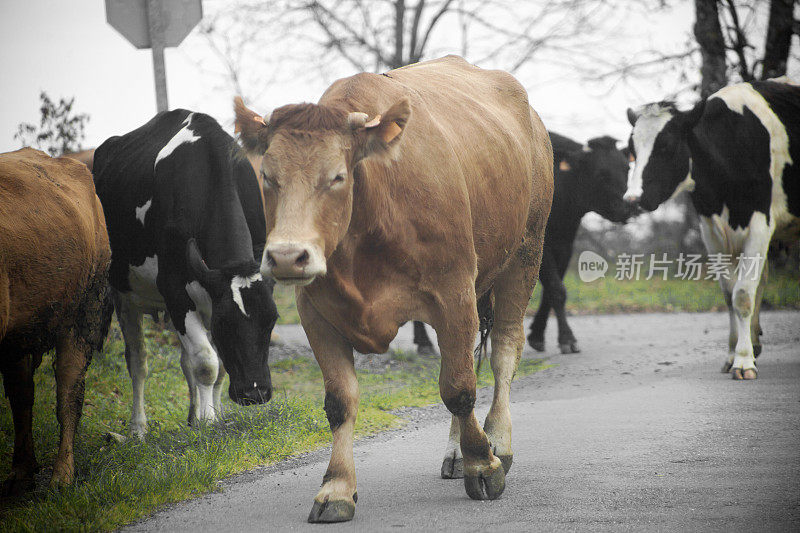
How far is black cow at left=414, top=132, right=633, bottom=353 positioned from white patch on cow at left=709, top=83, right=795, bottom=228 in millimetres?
2106

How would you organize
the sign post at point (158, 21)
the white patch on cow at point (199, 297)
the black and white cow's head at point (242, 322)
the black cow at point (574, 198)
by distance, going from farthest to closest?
the black cow at point (574, 198) → the sign post at point (158, 21) → the white patch on cow at point (199, 297) → the black and white cow's head at point (242, 322)

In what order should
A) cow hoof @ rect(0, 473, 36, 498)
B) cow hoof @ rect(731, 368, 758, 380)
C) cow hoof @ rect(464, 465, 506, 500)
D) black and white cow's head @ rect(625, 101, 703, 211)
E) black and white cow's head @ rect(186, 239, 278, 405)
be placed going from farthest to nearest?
black and white cow's head @ rect(625, 101, 703, 211), cow hoof @ rect(731, 368, 758, 380), black and white cow's head @ rect(186, 239, 278, 405), cow hoof @ rect(0, 473, 36, 498), cow hoof @ rect(464, 465, 506, 500)

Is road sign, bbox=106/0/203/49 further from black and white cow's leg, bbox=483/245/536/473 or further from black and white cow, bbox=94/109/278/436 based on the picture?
black and white cow's leg, bbox=483/245/536/473

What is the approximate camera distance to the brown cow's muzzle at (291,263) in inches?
141

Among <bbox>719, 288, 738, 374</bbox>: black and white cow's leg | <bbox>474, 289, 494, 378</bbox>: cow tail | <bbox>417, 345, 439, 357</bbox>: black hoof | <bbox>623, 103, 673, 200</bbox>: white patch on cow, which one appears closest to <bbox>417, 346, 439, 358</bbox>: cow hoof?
<bbox>417, 345, 439, 357</bbox>: black hoof

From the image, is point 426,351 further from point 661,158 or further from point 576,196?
point 661,158

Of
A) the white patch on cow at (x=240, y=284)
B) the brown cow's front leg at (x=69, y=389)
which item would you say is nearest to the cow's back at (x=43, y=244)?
the brown cow's front leg at (x=69, y=389)

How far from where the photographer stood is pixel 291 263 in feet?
11.7

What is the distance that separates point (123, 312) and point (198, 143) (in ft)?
5.71

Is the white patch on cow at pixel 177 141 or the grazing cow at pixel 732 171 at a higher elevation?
the white patch on cow at pixel 177 141

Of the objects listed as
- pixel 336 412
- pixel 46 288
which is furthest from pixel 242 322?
pixel 336 412

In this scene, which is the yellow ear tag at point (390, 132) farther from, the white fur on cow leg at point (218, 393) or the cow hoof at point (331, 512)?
the white fur on cow leg at point (218, 393)

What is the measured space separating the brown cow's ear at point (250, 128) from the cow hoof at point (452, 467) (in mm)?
2099

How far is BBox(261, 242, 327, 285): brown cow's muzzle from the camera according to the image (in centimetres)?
357
